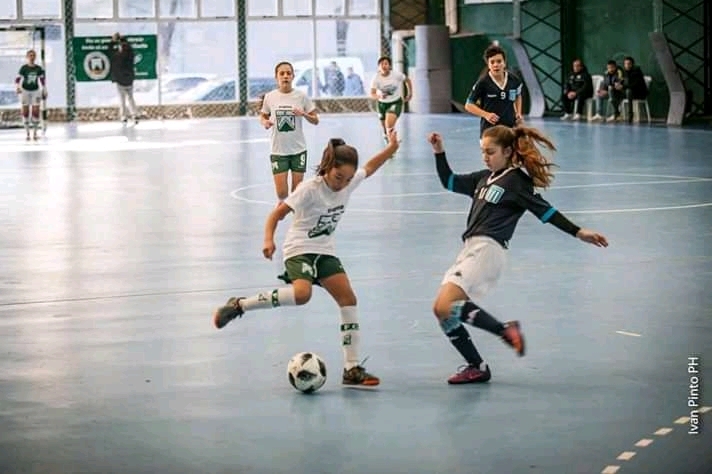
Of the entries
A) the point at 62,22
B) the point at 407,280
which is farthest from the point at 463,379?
the point at 62,22

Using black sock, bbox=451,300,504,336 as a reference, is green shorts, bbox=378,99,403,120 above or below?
above

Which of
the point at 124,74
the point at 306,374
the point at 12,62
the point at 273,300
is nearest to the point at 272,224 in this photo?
the point at 273,300

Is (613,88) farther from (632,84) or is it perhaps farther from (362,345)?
(362,345)

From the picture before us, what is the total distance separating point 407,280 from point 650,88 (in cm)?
2791

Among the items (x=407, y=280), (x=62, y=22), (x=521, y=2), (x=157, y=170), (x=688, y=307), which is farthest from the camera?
(x=62, y=22)

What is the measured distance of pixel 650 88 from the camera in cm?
3906

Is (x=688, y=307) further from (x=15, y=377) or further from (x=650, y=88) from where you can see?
(x=650, y=88)

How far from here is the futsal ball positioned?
8.34 meters

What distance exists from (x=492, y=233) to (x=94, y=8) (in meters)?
42.1

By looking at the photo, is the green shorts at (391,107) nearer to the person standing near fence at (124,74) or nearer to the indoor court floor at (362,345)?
the indoor court floor at (362,345)

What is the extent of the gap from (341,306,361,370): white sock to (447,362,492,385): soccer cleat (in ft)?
1.95

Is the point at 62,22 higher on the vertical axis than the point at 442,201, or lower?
higher

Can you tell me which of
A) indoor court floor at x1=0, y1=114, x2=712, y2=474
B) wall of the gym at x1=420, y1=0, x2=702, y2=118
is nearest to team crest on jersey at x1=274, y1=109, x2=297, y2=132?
indoor court floor at x1=0, y1=114, x2=712, y2=474

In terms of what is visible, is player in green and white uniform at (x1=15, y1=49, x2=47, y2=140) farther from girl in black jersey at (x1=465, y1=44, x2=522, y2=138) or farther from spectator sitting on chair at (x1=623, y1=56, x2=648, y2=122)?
girl in black jersey at (x1=465, y1=44, x2=522, y2=138)
